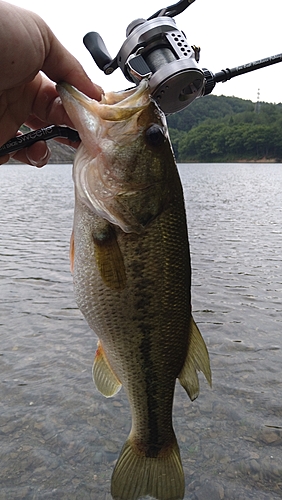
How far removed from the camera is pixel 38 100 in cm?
313

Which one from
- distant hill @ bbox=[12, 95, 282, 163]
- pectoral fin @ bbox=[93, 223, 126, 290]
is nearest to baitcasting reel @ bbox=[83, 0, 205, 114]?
pectoral fin @ bbox=[93, 223, 126, 290]

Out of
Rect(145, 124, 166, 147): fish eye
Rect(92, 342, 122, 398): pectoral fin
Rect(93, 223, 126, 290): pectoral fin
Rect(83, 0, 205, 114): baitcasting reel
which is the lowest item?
Rect(92, 342, 122, 398): pectoral fin

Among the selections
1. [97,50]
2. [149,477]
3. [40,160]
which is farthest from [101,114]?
[149,477]

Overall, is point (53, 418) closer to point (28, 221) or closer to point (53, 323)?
point (53, 323)

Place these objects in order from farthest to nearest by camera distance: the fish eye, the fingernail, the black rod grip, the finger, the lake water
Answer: the lake water → the fingernail → the black rod grip → the finger → the fish eye

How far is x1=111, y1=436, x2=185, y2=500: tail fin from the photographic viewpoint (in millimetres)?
2689

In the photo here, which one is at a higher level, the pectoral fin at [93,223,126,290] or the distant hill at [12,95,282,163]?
the distant hill at [12,95,282,163]

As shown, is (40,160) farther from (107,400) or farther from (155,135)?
(107,400)

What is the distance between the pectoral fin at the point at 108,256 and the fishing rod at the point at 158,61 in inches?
30.3

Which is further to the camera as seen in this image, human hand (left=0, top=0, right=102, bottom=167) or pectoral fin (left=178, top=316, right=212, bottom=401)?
pectoral fin (left=178, top=316, right=212, bottom=401)

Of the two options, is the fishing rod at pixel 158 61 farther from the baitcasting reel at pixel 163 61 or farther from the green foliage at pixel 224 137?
the green foliage at pixel 224 137

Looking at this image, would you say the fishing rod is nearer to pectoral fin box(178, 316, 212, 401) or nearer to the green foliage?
pectoral fin box(178, 316, 212, 401)

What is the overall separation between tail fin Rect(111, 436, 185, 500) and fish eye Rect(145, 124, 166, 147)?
1864 mm

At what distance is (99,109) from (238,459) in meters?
3.56
